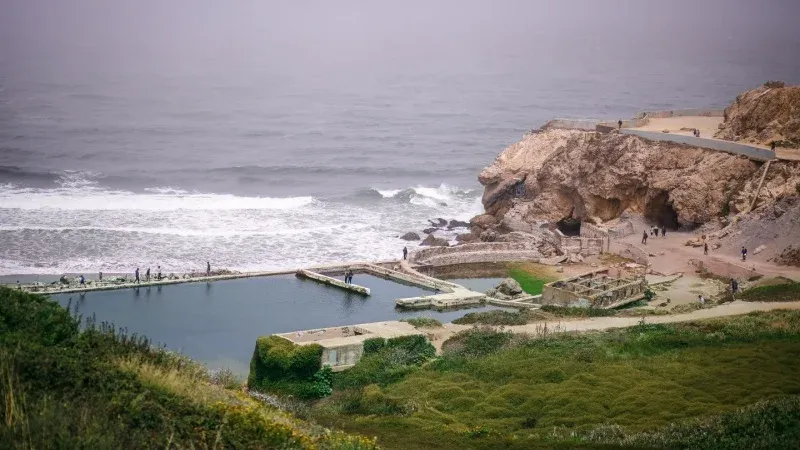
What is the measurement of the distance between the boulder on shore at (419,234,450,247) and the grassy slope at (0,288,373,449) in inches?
1290

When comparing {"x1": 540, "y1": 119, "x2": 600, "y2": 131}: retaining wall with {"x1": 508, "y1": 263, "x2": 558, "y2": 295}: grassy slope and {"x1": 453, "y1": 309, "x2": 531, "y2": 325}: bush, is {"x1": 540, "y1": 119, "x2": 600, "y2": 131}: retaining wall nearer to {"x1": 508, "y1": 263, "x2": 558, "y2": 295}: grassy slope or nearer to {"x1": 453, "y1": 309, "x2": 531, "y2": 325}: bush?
{"x1": 508, "y1": 263, "x2": 558, "y2": 295}: grassy slope

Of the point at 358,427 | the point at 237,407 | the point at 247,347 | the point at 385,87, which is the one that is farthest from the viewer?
the point at 385,87

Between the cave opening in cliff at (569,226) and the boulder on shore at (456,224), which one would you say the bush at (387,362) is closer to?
the cave opening in cliff at (569,226)

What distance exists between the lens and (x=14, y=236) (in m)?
49.2

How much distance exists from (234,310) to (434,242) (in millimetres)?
15191

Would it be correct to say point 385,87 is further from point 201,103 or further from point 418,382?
point 418,382

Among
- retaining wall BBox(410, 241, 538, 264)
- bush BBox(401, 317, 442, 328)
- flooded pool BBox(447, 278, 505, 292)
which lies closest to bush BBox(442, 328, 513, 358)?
bush BBox(401, 317, 442, 328)

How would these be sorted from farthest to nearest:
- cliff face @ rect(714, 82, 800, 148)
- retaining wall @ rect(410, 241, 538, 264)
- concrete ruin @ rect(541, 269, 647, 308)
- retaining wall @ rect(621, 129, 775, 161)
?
cliff face @ rect(714, 82, 800, 148)
retaining wall @ rect(621, 129, 775, 161)
retaining wall @ rect(410, 241, 538, 264)
concrete ruin @ rect(541, 269, 647, 308)

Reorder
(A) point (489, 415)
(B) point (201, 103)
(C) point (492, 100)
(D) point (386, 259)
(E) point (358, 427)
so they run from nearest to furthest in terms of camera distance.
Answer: (E) point (358, 427)
(A) point (489, 415)
(D) point (386, 259)
(B) point (201, 103)
(C) point (492, 100)

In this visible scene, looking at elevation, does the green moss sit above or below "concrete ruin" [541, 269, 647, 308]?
below

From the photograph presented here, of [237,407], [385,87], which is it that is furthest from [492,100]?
[237,407]

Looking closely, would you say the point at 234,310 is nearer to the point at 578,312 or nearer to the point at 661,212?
the point at 578,312

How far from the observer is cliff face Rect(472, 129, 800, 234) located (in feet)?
155

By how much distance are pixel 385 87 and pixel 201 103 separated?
28.3m
